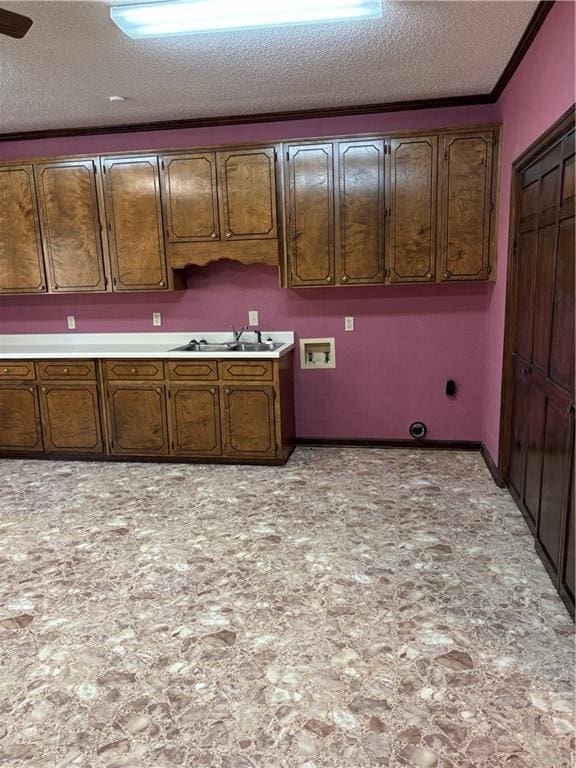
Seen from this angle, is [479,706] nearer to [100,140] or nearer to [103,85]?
[103,85]

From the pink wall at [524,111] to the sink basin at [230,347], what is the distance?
167cm

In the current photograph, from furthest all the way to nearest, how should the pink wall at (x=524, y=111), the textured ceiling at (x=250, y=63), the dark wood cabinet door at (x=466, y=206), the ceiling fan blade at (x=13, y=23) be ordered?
1. the dark wood cabinet door at (x=466, y=206)
2. the textured ceiling at (x=250, y=63)
3. the pink wall at (x=524, y=111)
4. the ceiling fan blade at (x=13, y=23)

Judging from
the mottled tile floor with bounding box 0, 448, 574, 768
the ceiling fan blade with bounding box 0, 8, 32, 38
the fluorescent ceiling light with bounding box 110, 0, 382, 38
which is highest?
the fluorescent ceiling light with bounding box 110, 0, 382, 38

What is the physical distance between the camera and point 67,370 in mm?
4348

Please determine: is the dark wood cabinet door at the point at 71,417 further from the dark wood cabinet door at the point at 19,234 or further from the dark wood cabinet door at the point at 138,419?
the dark wood cabinet door at the point at 19,234

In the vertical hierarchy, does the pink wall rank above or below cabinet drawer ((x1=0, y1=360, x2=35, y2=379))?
above

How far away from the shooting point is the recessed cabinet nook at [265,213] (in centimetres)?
387

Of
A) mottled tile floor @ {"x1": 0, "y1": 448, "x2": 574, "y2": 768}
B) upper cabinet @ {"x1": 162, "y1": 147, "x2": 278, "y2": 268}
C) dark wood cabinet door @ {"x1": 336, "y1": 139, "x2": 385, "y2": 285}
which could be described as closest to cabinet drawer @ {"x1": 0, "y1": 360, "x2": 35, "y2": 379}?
mottled tile floor @ {"x1": 0, "y1": 448, "x2": 574, "y2": 768}

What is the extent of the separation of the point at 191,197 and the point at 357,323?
1.65 metres

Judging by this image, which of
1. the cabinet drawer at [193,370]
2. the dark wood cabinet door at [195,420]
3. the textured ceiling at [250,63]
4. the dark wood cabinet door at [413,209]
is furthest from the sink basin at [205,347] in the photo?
the textured ceiling at [250,63]

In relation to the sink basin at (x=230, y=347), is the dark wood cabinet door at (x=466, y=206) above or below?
above

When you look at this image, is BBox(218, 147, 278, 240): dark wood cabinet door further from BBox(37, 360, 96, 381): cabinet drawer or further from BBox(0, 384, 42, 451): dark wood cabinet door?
BBox(0, 384, 42, 451): dark wood cabinet door

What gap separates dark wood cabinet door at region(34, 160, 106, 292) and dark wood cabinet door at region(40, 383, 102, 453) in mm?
851

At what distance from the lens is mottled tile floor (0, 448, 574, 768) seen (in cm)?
174
